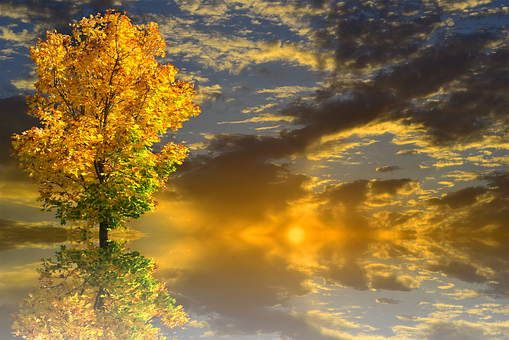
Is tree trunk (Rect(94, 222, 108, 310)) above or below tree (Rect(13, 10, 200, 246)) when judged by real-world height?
below

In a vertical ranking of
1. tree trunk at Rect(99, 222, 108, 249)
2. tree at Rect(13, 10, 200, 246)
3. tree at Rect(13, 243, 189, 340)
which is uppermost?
tree at Rect(13, 10, 200, 246)

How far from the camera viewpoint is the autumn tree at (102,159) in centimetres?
1634

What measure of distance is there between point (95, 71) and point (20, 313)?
11.3 meters

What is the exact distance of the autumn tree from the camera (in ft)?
53.6

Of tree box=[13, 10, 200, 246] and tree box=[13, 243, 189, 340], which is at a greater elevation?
tree box=[13, 10, 200, 246]

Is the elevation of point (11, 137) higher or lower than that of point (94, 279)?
higher

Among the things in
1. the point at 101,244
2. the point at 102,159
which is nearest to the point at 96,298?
the point at 101,244

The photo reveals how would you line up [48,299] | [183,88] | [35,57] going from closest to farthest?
[48,299] < [35,57] < [183,88]

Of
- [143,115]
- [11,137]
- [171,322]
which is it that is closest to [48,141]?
[11,137]

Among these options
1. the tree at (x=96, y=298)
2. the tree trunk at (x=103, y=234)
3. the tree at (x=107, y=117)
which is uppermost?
the tree at (x=107, y=117)

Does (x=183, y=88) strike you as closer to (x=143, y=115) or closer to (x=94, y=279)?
(x=143, y=115)

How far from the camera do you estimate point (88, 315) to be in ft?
52.5

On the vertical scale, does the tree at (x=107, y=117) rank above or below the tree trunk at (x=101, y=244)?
above

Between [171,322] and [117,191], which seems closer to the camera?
[117,191]
